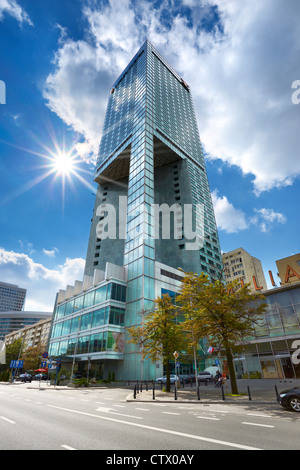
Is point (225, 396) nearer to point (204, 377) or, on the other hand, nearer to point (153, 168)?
point (204, 377)

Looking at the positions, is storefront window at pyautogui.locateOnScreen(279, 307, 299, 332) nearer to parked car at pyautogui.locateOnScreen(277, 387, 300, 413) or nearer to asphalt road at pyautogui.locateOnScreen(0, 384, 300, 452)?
parked car at pyautogui.locateOnScreen(277, 387, 300, 413)

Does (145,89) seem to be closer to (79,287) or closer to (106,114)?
(106,114)

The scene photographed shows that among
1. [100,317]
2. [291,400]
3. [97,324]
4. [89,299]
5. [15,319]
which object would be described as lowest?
[291,400]

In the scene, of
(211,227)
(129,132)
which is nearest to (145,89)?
(129,132)

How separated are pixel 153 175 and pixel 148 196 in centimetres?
951

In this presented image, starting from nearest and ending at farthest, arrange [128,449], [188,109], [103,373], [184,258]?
[128,449], [103,373], [184,258], [188,109]

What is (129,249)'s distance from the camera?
54562 millimetres

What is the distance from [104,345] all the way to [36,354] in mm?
53980

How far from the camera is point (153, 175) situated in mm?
65938

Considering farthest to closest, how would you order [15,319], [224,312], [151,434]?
1. [15,319]
2. [224,312]
3. [151,434]

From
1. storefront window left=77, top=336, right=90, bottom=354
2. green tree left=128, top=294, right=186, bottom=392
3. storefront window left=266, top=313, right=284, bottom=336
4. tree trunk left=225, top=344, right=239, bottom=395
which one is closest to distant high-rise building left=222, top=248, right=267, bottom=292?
storefront window left=77, top=336, right=90, bottom=354

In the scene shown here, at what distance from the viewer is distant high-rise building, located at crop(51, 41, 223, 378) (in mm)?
51787

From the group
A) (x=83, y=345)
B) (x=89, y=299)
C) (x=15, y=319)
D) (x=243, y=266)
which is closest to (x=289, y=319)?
(x=89, y=299)

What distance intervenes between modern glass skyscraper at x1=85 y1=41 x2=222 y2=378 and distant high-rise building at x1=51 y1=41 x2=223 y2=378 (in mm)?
306
